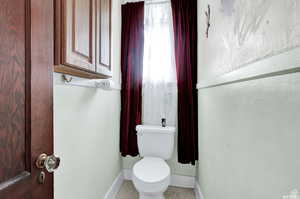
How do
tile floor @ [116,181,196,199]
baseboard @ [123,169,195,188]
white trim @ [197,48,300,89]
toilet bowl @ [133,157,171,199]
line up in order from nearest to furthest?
white trim @ [197,48,300,89] < toilet bowl @ [133,157,171,199] < tile floor @ [116,181,196,199] < baseboard @ [123,169,195,188]

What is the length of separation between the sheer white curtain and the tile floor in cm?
78

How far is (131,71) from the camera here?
2004 millimetres

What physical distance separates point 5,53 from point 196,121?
5.71 feet

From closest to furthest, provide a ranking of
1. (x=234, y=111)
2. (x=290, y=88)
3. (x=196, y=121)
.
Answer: (x=290, y=88) < (x=234, y=111) < (x=196, y=121)

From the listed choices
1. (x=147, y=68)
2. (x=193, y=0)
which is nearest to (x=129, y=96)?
(x=147, y=68)

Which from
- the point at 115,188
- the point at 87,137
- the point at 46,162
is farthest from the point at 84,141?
the point at 115,188

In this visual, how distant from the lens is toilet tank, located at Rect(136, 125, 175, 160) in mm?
1813

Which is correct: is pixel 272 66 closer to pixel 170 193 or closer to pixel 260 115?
pixel 260 115

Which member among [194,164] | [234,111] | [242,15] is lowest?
[194,164]

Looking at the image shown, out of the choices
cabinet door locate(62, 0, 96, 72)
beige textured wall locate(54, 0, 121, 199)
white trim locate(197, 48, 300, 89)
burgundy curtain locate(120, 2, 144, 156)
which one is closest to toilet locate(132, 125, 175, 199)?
burgundy curtain locate(120, 2, 144, 156)

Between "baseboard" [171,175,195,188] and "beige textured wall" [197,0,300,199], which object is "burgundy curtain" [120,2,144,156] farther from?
"beige textured wall" [197,0,300,199]

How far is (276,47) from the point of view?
0.50m

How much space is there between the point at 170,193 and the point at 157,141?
0.61m

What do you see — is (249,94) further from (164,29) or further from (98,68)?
(164,29)
